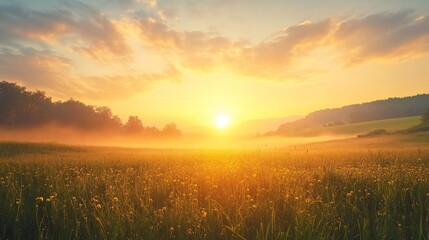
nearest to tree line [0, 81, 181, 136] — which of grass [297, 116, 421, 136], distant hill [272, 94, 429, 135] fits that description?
A: grass [297, 116, 421, 136]

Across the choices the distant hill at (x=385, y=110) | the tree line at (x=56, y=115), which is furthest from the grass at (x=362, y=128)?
the tree line at (x=56, y=115)

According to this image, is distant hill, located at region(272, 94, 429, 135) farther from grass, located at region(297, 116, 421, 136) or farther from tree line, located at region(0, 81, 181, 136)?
tree line, located at region(0, 81, 181, 136)

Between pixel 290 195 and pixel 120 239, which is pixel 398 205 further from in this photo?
pixel 120 239

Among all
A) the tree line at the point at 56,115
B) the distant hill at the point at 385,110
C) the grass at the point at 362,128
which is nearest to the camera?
the tree line at the point at 56,115

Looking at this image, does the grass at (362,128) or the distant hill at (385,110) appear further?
the distant hill at (385,110)

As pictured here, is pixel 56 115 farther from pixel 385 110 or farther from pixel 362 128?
pixel 385 110

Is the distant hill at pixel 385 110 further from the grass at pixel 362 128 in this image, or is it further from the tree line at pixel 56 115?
the tree line at pixel 56 115

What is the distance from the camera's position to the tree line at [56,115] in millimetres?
65750

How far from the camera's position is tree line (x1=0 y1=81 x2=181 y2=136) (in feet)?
216

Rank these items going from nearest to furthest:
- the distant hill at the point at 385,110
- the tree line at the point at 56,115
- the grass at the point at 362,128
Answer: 1. the tree line at the point at 56,115
2. the grass at the point at 362,128
3. the distant hill at the point at 385,110

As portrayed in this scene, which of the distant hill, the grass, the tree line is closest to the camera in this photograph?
the tree line

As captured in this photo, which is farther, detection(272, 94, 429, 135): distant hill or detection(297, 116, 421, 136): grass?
detection(272, 94, 429, 135): distant hill

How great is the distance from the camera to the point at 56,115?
77.5 m

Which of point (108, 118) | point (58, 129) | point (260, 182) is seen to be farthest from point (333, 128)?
point (260, 182)
